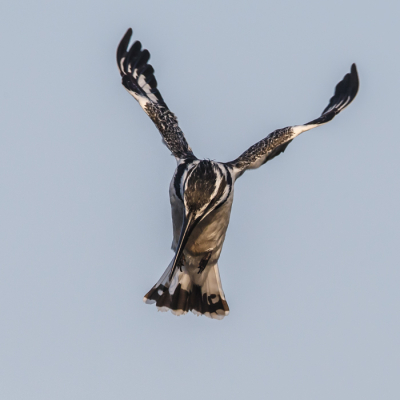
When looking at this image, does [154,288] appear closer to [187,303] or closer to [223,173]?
[187,303]

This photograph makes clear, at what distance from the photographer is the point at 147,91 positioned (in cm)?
1669

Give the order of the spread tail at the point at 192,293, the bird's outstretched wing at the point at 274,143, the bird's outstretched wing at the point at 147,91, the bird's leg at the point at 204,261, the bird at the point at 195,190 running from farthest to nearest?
the spread tail at the point at 192,293 < the bird's outstretched wing at the point at 147,91 < the bird's leg at the point at 204,261 < the bird's outstretched wing at the point at 274,143 < the bird at the point at 195,190

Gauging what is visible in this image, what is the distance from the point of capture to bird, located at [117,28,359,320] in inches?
482

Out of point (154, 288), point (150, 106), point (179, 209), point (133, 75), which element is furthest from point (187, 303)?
point (133, 75)

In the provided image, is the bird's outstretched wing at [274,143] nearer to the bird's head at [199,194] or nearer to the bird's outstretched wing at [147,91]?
the bird's outstretched wing at [147,91]

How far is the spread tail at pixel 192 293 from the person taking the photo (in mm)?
15125

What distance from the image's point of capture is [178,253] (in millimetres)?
12352

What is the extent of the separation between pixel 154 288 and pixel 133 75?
14.8 ft

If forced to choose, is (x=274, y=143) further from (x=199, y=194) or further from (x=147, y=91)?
(x=147, y=91)

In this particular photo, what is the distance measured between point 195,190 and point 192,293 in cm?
378

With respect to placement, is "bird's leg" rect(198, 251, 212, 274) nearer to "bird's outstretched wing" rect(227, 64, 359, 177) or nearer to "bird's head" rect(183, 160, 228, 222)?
"bird's outstretched wing" rect(227, 64, 359, 177)

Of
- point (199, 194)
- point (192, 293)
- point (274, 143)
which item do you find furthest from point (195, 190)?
point (192, 293)

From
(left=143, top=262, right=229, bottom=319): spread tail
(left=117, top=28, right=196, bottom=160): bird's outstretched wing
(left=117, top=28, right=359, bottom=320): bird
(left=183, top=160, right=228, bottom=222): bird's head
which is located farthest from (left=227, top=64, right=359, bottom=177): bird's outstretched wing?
(left=143, top=262, right=229, bottom=319): spread tail

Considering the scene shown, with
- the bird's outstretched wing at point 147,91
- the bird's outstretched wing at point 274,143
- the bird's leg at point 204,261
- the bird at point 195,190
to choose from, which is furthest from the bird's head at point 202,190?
the bird's leg at point 204,261
